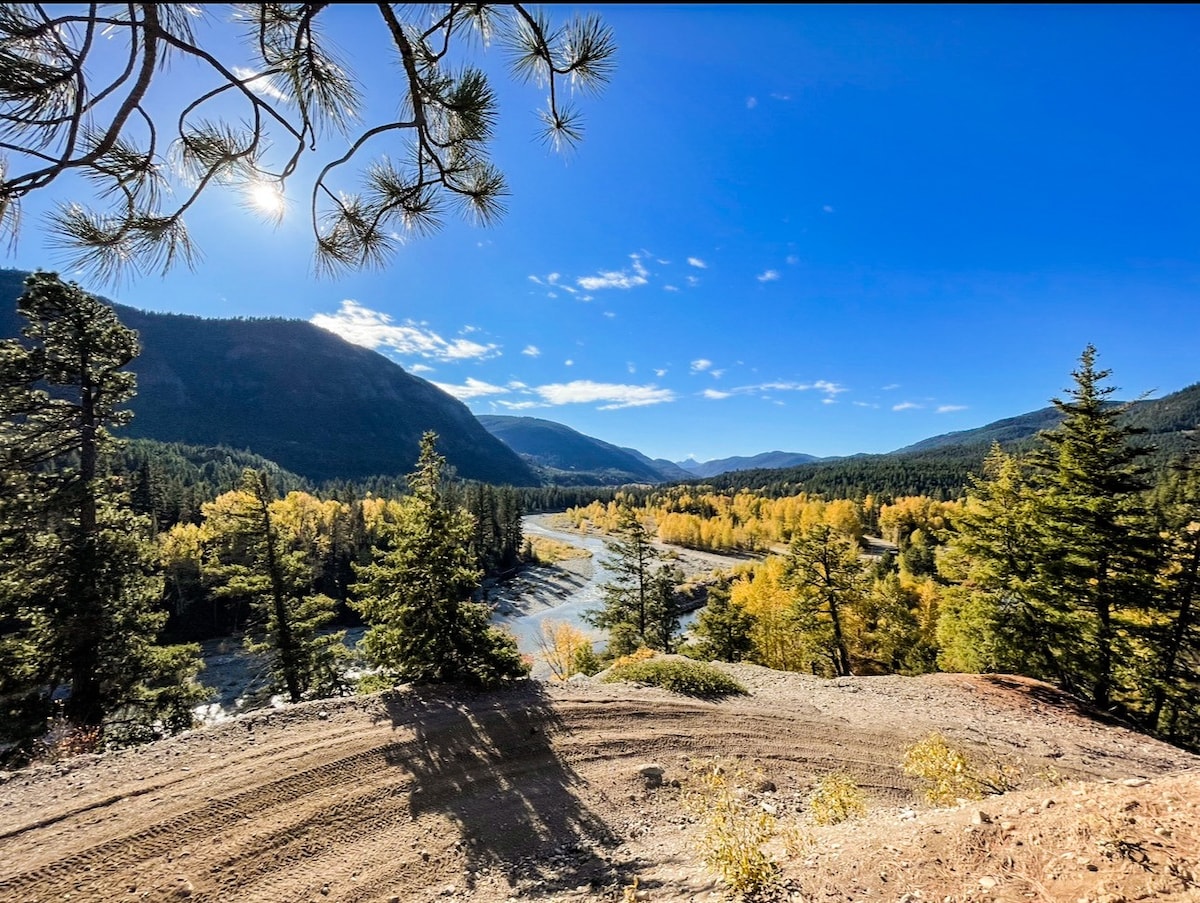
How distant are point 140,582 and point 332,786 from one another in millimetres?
10515

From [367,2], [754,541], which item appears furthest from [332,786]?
[754,541]

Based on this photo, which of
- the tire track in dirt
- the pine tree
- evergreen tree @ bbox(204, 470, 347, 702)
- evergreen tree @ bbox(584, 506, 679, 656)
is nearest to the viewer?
the tire track in dirt

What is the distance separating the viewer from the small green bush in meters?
13.6

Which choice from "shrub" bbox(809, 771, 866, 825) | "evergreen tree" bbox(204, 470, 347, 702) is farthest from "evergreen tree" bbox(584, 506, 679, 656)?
"shrub" bbox(809, 771, 866, 825)

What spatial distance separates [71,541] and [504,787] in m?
13.5

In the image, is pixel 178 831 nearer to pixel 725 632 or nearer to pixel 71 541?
pixel 71 541

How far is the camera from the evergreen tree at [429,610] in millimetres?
11664

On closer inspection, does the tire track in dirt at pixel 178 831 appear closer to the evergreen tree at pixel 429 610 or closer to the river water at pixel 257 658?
the evergreen tree at pixel 429 610

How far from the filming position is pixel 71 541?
12.3 metres

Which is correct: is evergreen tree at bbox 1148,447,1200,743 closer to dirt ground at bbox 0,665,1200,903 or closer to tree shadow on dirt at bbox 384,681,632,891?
dirt ground at bbox 0,665,1200,903

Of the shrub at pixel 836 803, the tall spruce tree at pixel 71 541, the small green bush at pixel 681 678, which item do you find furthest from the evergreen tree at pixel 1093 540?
the tall spruce tree at pixel 71 541

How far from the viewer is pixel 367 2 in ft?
8.79

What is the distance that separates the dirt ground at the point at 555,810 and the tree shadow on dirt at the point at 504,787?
0.04 m

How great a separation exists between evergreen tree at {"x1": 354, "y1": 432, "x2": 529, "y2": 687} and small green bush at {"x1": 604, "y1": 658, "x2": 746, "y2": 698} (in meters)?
3.65
